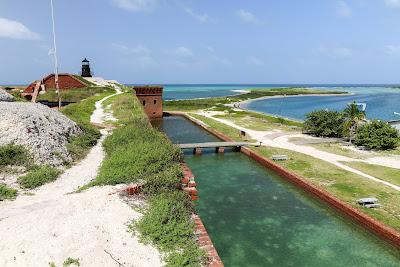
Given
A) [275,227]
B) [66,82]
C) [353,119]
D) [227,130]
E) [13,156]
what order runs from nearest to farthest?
[13,156]
[275,227]
[353,119]
[227,130]
[66,82]

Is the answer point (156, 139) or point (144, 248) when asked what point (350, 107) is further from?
point (144, 248)

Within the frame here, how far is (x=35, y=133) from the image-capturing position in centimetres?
1628

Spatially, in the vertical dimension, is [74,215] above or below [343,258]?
above

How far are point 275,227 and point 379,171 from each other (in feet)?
35.5

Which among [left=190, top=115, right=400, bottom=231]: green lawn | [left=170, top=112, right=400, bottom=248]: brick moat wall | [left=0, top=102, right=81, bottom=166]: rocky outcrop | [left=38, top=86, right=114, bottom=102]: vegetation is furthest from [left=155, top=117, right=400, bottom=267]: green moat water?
[left=38, top=86, right=114, bottom=102]: vegetation

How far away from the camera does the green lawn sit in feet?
52.1

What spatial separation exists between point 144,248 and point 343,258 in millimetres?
8331

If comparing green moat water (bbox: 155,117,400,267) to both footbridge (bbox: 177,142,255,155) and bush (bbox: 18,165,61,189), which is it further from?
bush (bbox: 18,165,61,189)

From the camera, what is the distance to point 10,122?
16.3 meters

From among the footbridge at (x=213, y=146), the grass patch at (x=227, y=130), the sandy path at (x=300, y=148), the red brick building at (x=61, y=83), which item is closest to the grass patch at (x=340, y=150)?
the sandy path at (x=300, y=148)

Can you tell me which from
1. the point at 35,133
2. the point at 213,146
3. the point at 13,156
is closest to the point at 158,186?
the point at 13,156

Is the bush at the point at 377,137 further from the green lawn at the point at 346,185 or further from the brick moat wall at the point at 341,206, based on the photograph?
the brick moat wall at the point at 341,206

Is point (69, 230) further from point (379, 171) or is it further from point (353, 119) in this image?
point (353, 119)

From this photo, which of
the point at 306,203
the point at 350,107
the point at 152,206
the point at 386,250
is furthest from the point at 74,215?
the point at 350,107
